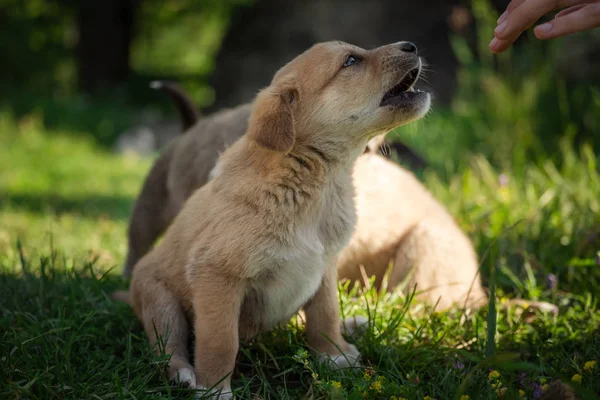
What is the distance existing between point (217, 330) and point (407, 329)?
1.07m

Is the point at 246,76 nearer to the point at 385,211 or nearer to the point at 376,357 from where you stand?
the point at 385,211

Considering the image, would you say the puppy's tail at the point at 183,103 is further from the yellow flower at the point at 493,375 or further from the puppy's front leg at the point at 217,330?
the yellow flower at the point at 493,375

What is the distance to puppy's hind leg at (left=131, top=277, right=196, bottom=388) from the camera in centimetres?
280

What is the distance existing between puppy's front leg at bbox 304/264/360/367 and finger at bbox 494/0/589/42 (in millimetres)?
1245

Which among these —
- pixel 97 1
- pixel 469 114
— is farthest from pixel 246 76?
pixel 97 1

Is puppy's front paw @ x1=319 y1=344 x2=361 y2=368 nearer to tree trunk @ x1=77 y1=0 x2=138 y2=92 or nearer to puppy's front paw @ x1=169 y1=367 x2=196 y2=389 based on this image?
puppy's front paw @ x1=169 y1=367 x2=196 y2=389

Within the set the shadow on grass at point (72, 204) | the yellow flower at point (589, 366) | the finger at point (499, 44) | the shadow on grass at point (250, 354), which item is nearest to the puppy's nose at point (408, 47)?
the finger at point (499, 44)

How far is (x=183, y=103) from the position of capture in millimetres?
5312

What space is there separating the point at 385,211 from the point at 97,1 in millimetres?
13744

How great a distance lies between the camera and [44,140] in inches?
Result: 396

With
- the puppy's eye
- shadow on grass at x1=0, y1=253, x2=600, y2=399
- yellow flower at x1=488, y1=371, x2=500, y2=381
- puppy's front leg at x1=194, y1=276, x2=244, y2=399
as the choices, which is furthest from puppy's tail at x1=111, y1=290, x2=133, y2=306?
yellow flower at x1=488, y1=371, x2=500, y2=381

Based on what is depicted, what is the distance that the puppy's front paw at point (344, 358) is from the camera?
9.24 feet

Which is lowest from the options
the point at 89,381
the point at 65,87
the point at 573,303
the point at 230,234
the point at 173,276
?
the point at 65,87

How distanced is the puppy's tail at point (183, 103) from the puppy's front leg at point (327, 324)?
2677 mm
